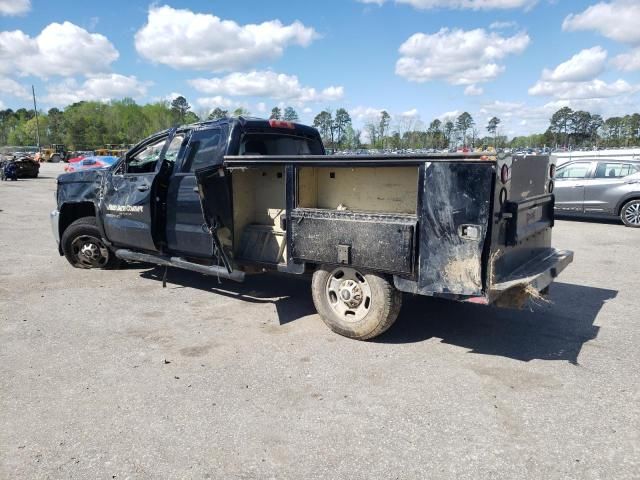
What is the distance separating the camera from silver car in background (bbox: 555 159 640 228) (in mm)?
12422

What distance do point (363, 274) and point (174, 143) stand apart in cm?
314

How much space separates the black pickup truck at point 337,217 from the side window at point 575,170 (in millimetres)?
8603

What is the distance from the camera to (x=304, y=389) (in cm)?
390

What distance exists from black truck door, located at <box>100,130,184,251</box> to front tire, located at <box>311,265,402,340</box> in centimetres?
250

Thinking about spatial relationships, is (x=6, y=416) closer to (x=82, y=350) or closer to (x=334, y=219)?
(x=82, y=350)

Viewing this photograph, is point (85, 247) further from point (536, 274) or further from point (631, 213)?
point (631, 213)

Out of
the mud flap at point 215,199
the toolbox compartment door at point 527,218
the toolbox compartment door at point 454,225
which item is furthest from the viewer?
the mud flap at point 215,199

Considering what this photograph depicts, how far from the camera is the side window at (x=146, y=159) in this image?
21.8ft

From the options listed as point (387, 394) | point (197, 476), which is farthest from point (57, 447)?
point (387, 394)

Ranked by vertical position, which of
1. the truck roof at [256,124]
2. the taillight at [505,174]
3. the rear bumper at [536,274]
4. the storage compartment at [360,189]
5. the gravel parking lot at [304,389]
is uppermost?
the truck roof at [256,124]

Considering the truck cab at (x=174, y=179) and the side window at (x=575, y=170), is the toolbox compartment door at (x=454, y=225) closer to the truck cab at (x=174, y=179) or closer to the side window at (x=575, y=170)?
the truck cab at (x=174, y=179)

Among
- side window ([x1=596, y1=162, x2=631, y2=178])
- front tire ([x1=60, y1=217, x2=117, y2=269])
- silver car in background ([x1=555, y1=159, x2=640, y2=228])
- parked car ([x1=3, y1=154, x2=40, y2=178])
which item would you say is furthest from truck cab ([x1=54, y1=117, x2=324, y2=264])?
parked car ([x1=3, y1=154, x2=40, y2=178])

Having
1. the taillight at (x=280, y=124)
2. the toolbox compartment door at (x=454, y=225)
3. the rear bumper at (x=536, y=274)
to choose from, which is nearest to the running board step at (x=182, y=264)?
the taillight at (x=280, y=124)

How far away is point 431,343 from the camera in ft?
15.9
